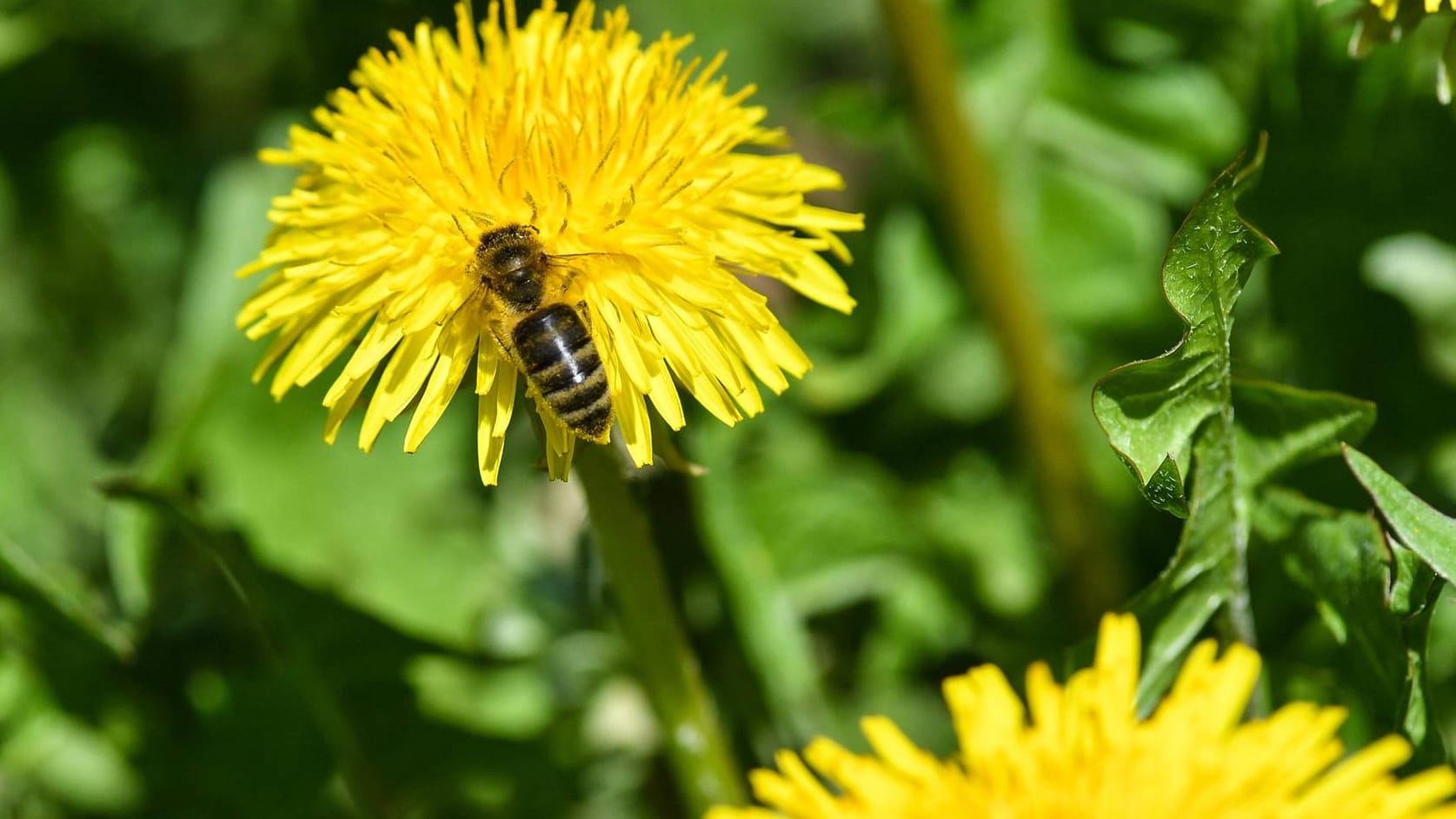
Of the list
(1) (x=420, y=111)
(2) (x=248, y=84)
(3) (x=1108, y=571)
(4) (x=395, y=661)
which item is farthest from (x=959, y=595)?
(2) (x=248, y=84)

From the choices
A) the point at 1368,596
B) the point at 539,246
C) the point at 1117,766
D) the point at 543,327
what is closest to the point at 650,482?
the point at 539,246

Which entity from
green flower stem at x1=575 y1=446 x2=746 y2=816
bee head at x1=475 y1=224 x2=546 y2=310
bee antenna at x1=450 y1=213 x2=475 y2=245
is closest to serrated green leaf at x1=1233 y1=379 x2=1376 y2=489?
green flower stem at x1=575 y1=446 x2=746 y2=816

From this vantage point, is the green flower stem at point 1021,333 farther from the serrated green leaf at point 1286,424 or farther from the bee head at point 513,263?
the bee head at point 513,263

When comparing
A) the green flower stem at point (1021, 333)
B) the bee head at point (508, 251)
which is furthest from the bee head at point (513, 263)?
the green flower stem at point (1021, 333)

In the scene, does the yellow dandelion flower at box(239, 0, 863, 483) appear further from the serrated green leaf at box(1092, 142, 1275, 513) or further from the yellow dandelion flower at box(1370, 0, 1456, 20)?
the yellow dandelion flower at box(1370, 0, 1456, 20)

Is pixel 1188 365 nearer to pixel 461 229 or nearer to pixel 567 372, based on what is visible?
pixel 567 372

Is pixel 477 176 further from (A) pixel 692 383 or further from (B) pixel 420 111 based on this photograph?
(A) pixel 692 383
